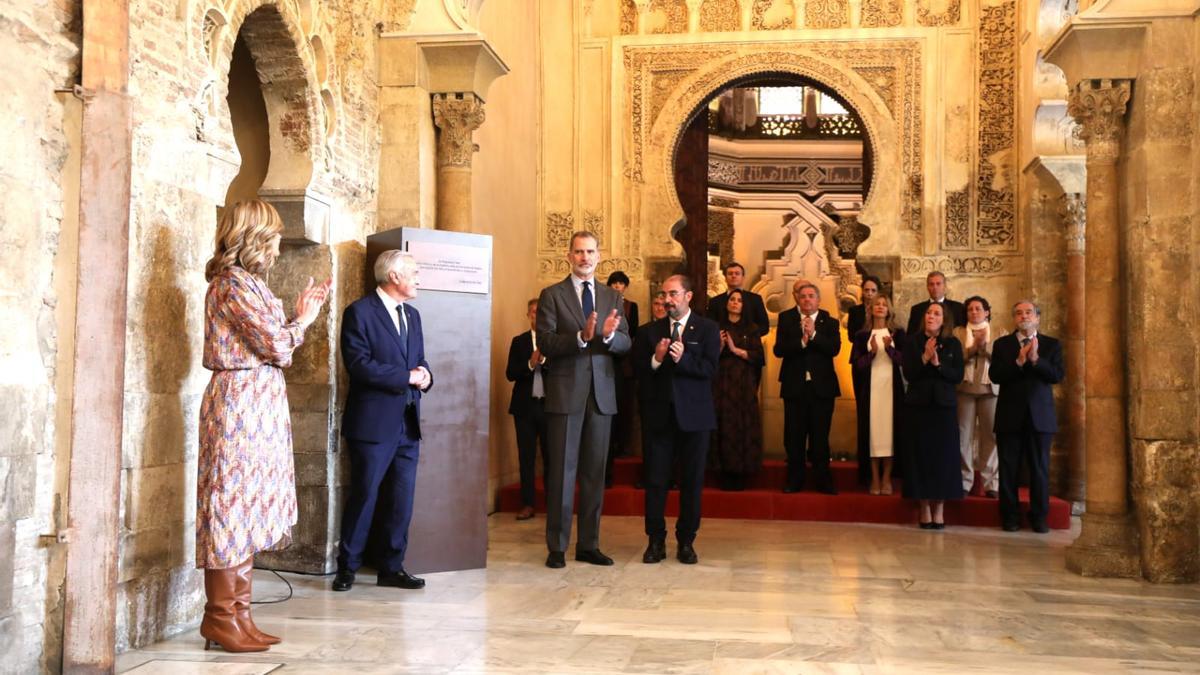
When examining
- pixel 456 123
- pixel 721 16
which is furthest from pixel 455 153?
pixel 721 16

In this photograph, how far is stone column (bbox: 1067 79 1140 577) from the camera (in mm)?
6352

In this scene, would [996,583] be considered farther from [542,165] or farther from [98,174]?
[542,165]

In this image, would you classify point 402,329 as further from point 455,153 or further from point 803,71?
point 803,71

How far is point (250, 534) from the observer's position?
4.40m

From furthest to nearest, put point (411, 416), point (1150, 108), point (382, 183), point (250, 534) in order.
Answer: point (382, 183), point (1150, 108), point (411, 416), point (250, 534)

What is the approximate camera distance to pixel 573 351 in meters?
6.27

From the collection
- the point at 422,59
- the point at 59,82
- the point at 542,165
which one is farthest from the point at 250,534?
the point at 542,165

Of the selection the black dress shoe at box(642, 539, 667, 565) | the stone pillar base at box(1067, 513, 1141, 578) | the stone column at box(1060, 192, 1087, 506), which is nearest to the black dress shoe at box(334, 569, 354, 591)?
the black dress shoe at box(642, 539, 667, 565)

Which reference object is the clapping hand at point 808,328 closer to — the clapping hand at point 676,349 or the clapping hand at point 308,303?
the clapping hand at point 676,349

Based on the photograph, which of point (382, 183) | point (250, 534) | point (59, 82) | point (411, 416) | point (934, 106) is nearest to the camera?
point (59, 82)

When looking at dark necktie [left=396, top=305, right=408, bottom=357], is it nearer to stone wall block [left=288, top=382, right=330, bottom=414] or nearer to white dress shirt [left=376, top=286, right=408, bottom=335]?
white dress shirt [left=376, top=286, right=408, bottom=335]

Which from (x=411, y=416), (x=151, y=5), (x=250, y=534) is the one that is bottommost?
(x=250, y=534)

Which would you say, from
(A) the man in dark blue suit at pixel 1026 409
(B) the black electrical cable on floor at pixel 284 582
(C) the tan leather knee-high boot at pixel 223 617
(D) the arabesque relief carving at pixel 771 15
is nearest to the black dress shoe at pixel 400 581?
(B) the black electrical cable on floor at pixel 284 582

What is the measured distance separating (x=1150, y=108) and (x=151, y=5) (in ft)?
17.1
